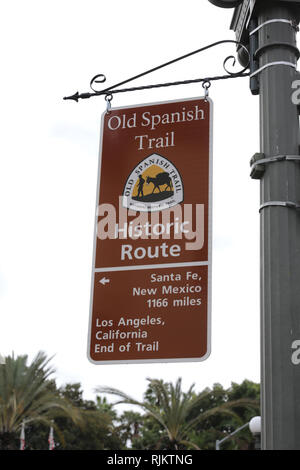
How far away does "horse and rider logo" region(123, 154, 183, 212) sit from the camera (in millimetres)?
4344

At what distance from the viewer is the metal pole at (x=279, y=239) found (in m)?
3.37

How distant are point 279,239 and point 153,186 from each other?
1068 mm

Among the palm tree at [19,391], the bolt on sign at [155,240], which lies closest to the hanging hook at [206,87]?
the bolt on sign at [155,240]

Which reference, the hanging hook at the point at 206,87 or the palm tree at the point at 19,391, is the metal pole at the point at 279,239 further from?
the palm tree at the point at 19,391

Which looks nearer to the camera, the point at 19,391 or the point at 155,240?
the point at 155,240

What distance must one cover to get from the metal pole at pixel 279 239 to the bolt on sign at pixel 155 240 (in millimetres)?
542

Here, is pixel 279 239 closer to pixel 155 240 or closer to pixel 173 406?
pixel 155 240

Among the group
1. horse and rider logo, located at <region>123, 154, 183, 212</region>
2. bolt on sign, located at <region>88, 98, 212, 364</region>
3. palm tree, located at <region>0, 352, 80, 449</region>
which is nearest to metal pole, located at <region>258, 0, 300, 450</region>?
bolt on sign, located at <region>88, 98, 212, 364</region>

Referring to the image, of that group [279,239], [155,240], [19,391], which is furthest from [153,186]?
[19,391]

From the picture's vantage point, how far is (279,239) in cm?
367

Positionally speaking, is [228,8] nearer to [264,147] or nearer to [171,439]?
[264,147]

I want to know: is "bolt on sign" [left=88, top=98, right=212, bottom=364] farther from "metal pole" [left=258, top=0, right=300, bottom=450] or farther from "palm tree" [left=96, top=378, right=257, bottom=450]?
"palm tree" [left=96, top=378, right=257, bottom=450]

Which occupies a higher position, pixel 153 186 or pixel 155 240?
pixel 153 186

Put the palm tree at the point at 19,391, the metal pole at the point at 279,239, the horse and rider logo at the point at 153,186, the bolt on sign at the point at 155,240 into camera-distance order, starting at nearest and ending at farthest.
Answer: the metal pole at the point at 279,239
the bolt on sign at the point at 155,240
the horse and rider logo at the point at 153,186
the palm tree at the point at 19,391
